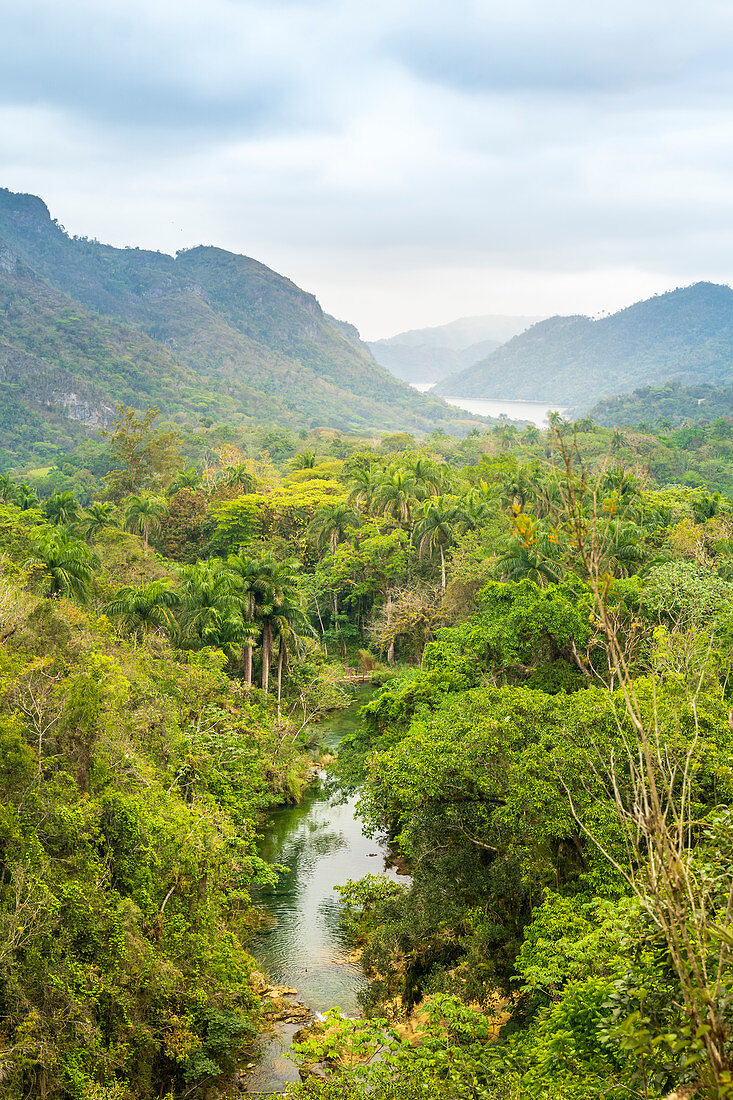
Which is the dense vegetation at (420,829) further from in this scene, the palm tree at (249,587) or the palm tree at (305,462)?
the palm tree at (305,462)

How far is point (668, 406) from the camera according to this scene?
155625mm

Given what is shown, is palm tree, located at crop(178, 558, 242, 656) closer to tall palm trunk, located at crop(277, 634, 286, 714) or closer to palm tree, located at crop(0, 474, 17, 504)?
tall palm trunk, located at crop(277, 634, 286, 714)

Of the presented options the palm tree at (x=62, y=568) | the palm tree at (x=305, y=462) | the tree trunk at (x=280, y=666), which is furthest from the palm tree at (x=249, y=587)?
the palm tree at (x=305, y=462)

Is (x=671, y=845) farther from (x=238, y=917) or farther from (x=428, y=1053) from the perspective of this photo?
(x=238, y=917)

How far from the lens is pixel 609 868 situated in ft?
42.0

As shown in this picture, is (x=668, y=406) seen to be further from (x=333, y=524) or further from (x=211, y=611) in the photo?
(x=211, y=611)

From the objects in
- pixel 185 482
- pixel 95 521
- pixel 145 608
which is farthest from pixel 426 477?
pixel 145 608

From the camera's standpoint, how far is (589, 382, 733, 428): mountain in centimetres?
14712

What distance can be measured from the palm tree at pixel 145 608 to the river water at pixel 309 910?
7593 mm

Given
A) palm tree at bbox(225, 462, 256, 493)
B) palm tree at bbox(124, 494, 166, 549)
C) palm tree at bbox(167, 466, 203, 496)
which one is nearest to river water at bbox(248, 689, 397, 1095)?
palm tree at bbox(124, 494, 166, 549)

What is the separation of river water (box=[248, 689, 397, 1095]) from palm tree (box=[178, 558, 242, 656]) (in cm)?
617

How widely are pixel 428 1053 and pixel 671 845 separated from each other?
788cm

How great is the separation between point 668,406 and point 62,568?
147300 mm

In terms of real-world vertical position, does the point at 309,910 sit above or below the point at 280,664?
below
